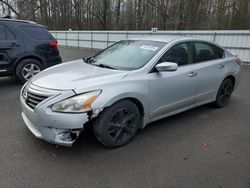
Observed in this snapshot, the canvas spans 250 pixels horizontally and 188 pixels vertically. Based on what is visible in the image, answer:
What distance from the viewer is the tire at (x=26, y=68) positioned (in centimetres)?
572

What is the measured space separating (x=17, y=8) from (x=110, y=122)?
33.1m

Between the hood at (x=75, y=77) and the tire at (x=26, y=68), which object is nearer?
the hood at (x=75, y=77)

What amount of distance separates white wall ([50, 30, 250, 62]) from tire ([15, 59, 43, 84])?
8.22 meters

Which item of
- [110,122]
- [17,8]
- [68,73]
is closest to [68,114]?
[110,122]

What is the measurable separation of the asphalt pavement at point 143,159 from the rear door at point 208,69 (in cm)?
62

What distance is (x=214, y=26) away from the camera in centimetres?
1504

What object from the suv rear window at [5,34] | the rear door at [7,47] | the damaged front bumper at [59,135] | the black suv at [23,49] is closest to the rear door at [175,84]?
the damaged front bumper at [59,135]

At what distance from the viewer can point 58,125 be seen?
247 cm

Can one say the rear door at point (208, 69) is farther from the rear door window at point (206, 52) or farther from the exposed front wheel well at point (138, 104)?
the exposed front wheel well at point (138, 104)

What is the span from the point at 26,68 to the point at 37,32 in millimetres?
1080

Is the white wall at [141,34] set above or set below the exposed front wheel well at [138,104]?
Answer: above

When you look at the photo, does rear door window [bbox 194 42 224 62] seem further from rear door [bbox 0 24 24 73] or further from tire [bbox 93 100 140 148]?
rear door [bbox 0 24 24 73]

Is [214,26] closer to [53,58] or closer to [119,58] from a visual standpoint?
[53,58]

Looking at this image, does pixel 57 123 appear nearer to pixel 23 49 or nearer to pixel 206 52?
pixel 206 52
